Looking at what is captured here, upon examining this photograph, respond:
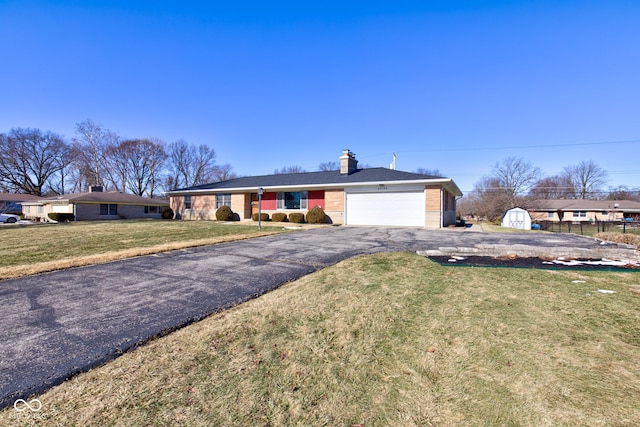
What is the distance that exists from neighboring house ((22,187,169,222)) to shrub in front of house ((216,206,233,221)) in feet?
43.0

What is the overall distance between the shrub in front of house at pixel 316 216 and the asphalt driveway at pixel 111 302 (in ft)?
38.8

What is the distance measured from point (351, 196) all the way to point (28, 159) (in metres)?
52.2

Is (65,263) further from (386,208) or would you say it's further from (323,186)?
(386,208)

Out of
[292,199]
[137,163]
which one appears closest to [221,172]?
[137,163]

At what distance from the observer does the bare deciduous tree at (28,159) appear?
41.0m

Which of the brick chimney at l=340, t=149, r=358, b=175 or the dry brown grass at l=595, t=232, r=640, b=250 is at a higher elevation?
the brick chimney at l=340, t=149, r=358, b=175

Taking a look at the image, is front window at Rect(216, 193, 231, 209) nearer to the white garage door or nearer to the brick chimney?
the brick chimney

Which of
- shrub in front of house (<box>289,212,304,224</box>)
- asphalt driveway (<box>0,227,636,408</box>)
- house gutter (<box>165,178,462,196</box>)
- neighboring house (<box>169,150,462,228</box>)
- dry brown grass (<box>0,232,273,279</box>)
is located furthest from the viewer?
shrub in front of house (<box>289,212,304,224</box>)

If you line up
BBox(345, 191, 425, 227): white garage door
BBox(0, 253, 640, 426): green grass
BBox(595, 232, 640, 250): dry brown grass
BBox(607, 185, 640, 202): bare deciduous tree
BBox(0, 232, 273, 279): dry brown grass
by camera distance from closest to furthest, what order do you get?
BBox(0, 253, 640, 426): green grass < BBox(0, 232, 273, 279): dry brown grass < BBox(595, 232, 640, 250): dry brown grass < BBox(345, 191, 425, 227): white garage door < BBox(607, 185, 640, 202): bare deciduous tree

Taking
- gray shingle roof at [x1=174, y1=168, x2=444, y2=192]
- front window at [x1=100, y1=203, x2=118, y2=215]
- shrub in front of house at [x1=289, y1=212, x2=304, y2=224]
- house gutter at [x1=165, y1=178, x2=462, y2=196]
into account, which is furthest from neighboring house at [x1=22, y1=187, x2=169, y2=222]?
shrub in front of house at [x1=289, y1=212, x2=304, y2=224]

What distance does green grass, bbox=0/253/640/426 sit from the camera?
1.84 meters

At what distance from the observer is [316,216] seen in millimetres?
19469

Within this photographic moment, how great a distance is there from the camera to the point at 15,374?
2.32m

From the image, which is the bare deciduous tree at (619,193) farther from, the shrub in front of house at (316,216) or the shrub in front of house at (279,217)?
the shrub in front of house at (279,217)
